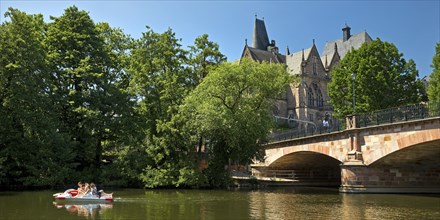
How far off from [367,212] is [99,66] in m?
24.0

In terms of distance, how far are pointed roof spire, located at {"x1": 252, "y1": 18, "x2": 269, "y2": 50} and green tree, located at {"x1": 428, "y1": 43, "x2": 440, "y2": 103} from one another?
160ft

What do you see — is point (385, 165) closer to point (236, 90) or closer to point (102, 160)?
point (236, 90)

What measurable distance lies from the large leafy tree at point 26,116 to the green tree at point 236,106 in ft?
30.6

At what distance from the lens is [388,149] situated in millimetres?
27094

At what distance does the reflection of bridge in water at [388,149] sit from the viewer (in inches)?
999

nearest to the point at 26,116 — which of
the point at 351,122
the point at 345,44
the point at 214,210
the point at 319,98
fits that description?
the point at 214,210

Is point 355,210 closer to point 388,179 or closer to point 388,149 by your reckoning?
point 388,149

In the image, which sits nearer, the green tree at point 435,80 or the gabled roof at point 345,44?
the green tree at point 435,80

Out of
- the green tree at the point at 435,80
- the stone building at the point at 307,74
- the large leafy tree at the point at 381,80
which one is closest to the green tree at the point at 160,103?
the large leafy tree at the point at 381,80

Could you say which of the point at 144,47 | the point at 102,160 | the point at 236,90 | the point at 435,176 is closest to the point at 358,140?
the point at 435,176

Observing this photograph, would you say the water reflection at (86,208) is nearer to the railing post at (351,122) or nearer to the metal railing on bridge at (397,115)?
the railing post at (351,122)

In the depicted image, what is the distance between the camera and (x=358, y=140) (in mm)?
29594

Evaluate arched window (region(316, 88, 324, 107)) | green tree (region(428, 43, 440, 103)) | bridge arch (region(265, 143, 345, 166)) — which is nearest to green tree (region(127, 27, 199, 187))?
bridge arch (region(265, 143, 345, 166))

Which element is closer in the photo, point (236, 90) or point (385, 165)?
point (385, 165)
